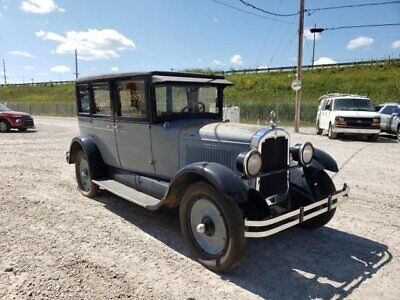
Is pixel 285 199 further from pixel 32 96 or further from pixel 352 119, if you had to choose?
pixel 32 96

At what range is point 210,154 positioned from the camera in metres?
4.27

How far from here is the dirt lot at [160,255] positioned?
130 inches

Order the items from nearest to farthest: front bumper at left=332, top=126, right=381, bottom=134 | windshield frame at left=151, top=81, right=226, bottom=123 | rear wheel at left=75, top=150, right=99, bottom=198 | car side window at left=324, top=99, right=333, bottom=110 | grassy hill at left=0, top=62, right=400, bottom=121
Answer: windshield frame at left=151, top=81, right=226, bottom=123 → rear wheel at left=75, top=150, right=99, bottom=198 → front bumper at left=332, top=126, right=381, bottom=134 → car side window at left=324, top=99, right=333, bottom=110 → grassy hill at left=0, top=62, right=400, bottom=121

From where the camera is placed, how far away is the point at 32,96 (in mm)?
63781

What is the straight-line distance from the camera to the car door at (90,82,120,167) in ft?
18.5

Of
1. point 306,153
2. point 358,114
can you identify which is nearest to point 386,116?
→ point 358,114

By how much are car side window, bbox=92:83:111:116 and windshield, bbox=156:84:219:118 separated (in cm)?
121

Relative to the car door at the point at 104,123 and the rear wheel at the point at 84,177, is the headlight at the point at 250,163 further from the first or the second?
the rear wheel at the point at 84,177

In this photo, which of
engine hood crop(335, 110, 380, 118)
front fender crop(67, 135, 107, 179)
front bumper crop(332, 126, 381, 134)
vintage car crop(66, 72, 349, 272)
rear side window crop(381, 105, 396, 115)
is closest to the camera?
vintage car crop(66, 72, 349, 272)

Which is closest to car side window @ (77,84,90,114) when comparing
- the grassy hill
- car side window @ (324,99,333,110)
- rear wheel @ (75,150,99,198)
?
rear wheel @ (75,150,99,198)

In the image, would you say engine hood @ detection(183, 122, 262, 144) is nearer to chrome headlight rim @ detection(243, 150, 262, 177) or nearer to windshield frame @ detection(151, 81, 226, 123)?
chrome headlight rim @ detection(243, 150, 262, 177)

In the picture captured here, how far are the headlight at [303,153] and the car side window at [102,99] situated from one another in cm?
298

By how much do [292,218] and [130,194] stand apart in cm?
234

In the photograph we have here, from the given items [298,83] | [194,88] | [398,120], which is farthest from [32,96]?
[194,88]
